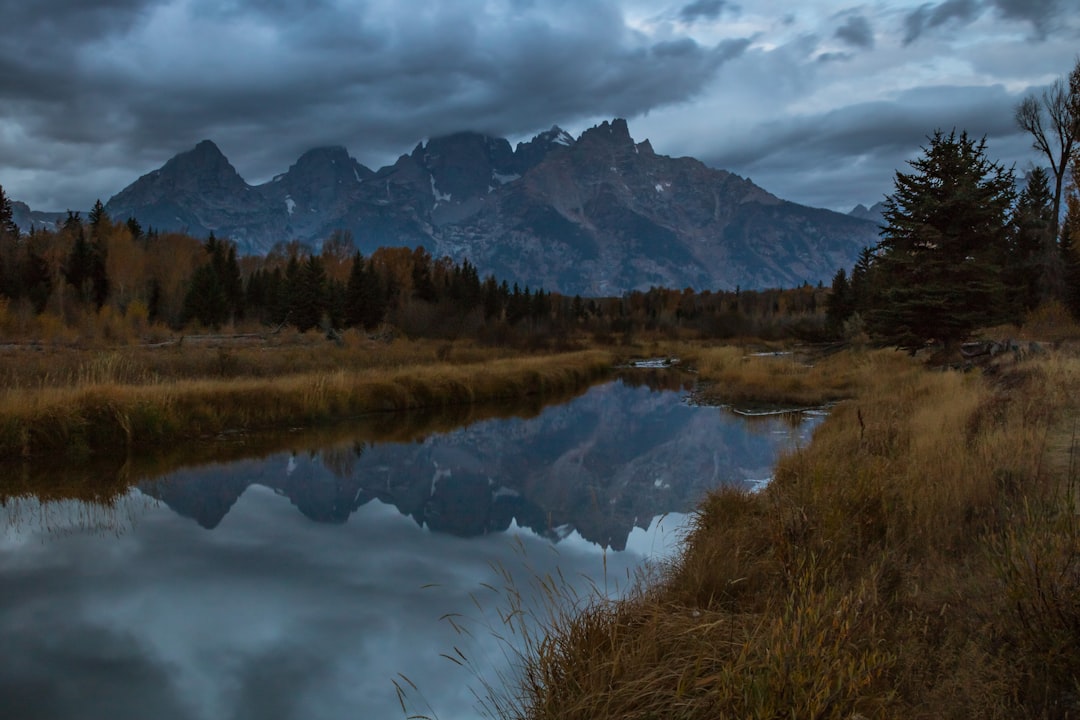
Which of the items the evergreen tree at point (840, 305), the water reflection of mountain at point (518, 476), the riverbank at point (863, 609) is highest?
the evergreen tree at point (840, 305)

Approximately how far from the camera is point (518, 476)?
14.9m

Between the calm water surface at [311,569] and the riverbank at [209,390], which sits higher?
the riverbank at [209,390]

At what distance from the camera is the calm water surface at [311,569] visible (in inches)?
221

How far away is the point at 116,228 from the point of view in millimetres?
70438

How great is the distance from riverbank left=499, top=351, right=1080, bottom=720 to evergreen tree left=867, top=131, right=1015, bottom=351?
13.2 m

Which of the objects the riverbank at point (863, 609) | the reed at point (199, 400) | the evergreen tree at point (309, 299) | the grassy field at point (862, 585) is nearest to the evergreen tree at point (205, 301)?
the evergreen tree at point (309, 299)

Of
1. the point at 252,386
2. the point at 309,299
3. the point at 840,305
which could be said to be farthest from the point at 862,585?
the point at 840,305

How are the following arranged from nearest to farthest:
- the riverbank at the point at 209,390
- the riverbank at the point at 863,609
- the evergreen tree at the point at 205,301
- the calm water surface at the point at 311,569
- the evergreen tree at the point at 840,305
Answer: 1. the riverbank at the point at 863,609
2. the calm water surface at the point at 311,569
3. the riverbank at the point at 209,390
4. the evergreen tree at the point at 205,301
5. the evergreen tree at the point at 840,305

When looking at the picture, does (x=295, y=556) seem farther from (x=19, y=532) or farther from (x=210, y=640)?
(x=19, y=532)

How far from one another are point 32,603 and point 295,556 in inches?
111

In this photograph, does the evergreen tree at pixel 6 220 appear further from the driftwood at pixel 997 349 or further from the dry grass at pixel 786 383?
the driftwood at pixel 997 349

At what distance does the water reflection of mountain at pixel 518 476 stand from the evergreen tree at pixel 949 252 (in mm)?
5746

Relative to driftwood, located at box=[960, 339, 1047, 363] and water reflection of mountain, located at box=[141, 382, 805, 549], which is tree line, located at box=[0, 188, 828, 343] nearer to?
water reflection of mountain, located at box=[141, 382, 805, 549]

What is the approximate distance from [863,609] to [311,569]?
6.46 m
